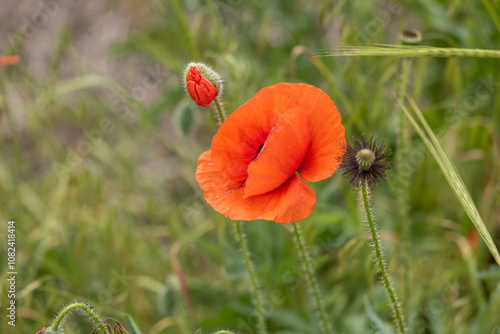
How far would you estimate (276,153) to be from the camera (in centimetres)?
89

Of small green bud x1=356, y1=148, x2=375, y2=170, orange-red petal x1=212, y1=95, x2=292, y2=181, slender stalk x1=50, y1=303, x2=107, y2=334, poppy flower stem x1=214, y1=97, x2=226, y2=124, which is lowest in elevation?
slender stalk x1=50, y1=303, x2=107, y2=334

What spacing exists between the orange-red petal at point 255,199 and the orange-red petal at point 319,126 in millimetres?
41

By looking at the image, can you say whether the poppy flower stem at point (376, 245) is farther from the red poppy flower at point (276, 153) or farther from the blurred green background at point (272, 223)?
the blurred green background at point (272, 223)

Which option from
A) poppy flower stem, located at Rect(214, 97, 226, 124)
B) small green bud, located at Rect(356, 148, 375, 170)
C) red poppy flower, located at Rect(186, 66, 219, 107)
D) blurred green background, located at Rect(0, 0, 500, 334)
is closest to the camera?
small green bud, located at Rect(356, 148, 375, 170)

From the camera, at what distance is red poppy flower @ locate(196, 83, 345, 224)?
0.88m

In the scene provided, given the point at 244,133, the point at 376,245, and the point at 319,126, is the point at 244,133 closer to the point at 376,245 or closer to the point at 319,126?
the point at 319,126

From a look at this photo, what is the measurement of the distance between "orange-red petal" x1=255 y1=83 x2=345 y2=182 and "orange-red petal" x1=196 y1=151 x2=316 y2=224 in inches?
1.6

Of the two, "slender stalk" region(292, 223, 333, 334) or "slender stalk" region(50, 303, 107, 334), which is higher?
"slender stalk" region(292, 223, 333, 334)

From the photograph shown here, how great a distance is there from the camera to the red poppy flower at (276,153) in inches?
34.8

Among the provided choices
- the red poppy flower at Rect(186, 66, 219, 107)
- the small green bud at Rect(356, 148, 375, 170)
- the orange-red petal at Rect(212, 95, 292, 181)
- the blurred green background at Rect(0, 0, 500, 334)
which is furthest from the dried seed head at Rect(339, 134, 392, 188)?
the blurred green background at Rect(0, 0, 500, 334)

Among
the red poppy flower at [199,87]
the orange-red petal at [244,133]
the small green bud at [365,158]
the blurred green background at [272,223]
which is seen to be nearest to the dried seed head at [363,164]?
the small green bud at [365,158]

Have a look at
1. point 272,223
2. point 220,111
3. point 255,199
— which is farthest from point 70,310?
point 272,223

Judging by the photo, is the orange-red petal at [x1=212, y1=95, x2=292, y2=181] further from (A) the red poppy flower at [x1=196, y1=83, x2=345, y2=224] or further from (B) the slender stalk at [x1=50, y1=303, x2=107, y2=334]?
(B) the slender stalk at [x1=50, y1=303, x2=107, y2=334]

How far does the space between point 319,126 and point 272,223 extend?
955 mm
